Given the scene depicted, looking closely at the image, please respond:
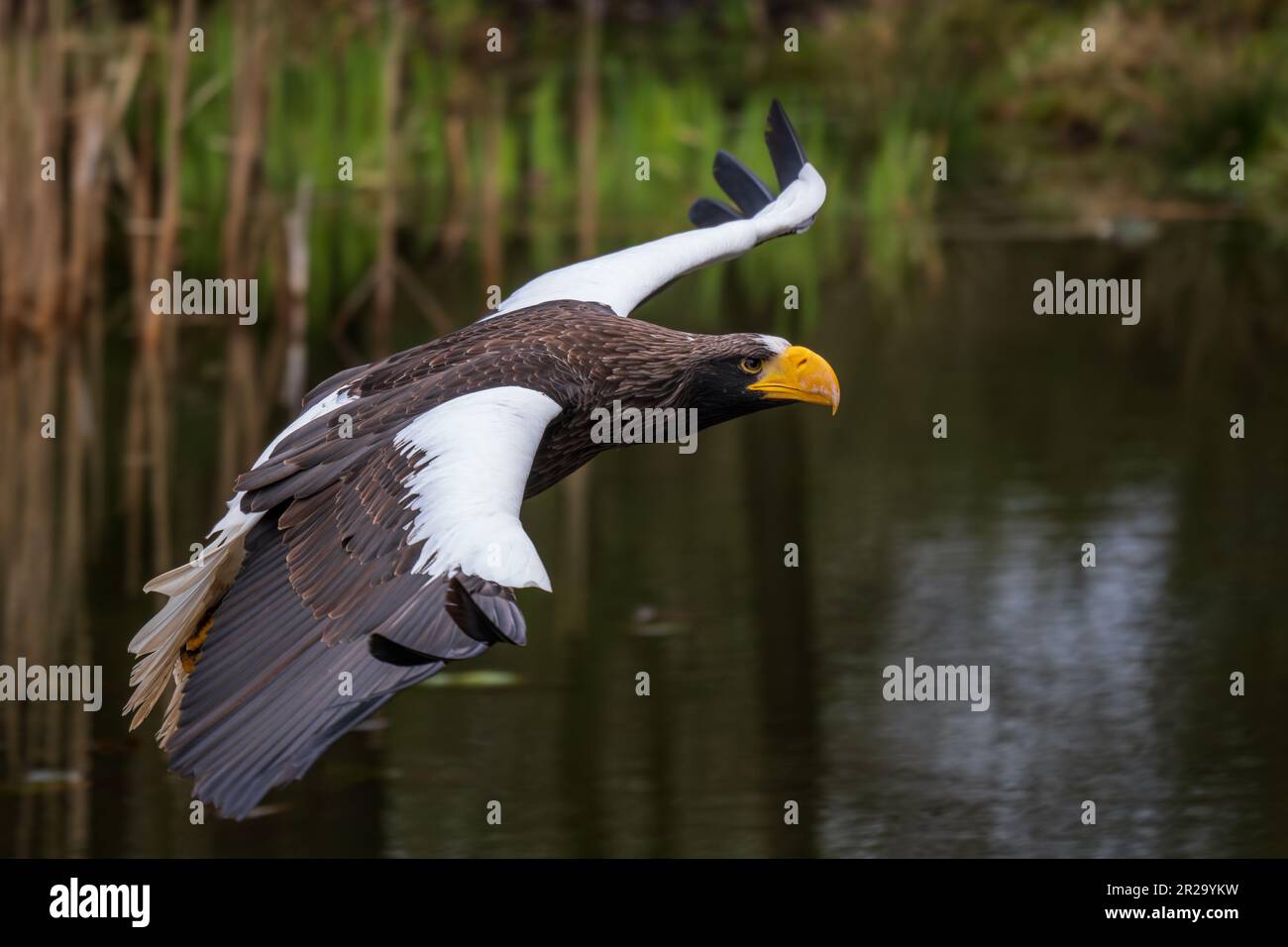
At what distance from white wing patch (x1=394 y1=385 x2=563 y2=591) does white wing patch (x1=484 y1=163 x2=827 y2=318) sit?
1565 millimetres

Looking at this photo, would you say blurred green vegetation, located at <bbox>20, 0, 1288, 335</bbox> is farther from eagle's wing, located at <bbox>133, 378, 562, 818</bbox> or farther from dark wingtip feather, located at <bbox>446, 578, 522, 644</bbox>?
dark wingtip feather, located at <bbox>446, 578, 522, 644</bbox>

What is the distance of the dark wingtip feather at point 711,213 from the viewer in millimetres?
9023

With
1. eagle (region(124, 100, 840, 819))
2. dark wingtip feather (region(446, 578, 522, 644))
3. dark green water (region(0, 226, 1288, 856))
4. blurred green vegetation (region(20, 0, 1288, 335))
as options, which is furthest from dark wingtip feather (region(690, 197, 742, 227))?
blurred green vegetation (region(20, 0, 1288, 335))

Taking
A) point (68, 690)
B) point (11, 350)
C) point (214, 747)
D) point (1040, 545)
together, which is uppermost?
point (11, 350)

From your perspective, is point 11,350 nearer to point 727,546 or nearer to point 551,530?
point 551,530

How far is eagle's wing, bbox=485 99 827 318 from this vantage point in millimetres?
8133

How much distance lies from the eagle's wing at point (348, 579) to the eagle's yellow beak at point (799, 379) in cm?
111

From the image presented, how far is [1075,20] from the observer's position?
3127 centimetres

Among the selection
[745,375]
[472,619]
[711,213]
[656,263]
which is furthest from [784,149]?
[472,619]

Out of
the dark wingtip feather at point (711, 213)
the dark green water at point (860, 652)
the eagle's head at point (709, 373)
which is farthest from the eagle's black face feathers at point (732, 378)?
the dark green water at point (860, 652)

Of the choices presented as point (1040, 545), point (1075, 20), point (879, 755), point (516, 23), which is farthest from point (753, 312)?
point (516, 23)

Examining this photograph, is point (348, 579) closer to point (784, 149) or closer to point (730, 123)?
point (784, 149)

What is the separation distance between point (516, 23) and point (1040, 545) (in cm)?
2275

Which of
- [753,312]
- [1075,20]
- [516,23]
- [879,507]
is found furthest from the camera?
[516,23]
